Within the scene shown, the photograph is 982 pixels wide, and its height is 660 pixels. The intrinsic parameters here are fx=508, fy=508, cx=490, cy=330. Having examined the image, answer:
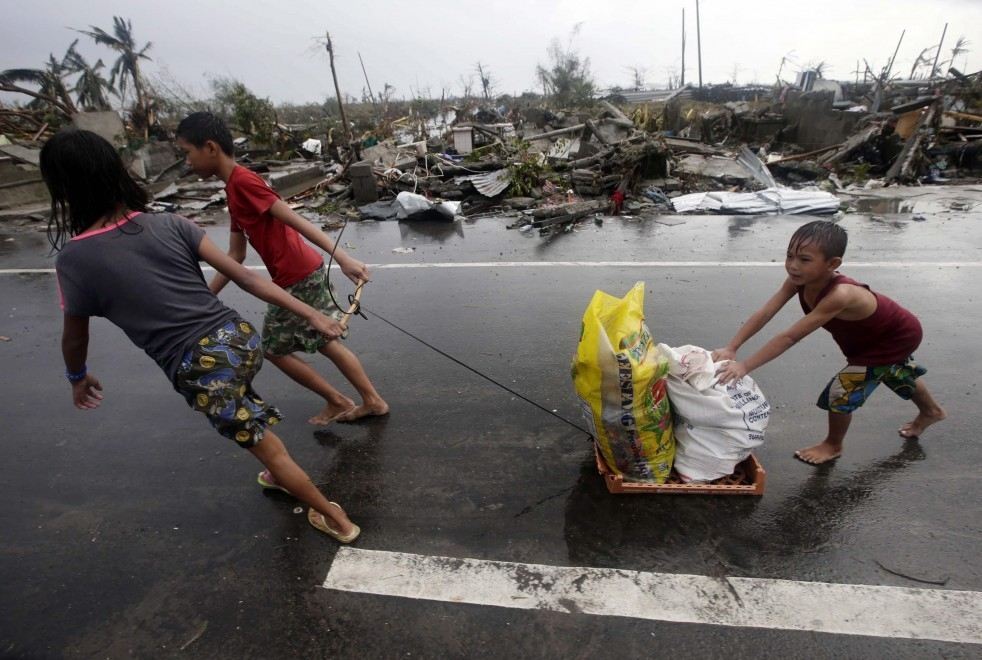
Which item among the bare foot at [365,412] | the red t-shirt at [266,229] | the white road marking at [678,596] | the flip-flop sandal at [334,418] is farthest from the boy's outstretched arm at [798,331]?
the red t-shirt at [266,229]

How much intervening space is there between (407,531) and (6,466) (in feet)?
8.37

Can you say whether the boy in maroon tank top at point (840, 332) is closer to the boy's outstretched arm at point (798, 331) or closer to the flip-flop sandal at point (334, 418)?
the boy's outstretched arm at point (798, 331)

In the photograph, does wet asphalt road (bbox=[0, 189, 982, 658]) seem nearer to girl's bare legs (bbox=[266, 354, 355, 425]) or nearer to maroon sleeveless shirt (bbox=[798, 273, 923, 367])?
girl's bare legs (bbox=[266, 354, 355, 425])

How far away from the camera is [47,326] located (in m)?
5.05

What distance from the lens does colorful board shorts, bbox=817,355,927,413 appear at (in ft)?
8.18

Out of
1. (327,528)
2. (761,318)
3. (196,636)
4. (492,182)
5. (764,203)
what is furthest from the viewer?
(492,182)

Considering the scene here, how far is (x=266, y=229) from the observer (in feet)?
9.20

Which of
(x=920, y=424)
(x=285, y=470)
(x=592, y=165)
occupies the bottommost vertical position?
(x=920, y=424)

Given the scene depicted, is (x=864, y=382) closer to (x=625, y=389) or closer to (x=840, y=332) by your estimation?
(x=840, y=332)

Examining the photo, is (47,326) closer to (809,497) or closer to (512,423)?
(512,423)

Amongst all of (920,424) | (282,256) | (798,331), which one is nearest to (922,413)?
(920,424)

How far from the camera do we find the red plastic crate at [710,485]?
243cm

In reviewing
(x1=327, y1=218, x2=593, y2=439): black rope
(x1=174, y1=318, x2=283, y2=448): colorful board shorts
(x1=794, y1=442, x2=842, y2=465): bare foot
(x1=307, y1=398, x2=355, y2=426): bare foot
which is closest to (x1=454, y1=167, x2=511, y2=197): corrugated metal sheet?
(x1=327, y1=218, x2=593, y2=439): black rope

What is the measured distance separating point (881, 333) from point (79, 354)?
3518mm
